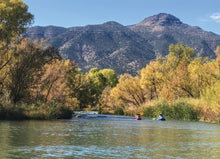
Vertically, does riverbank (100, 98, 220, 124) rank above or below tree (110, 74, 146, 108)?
below

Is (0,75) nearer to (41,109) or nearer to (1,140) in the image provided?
(41,109)

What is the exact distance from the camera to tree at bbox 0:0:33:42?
132 feet

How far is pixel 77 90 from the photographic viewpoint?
73688mm

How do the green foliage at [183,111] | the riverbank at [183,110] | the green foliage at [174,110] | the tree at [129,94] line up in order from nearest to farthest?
the riverbank at [183,110]
the green foliage at [183,111]
the green foliage at [174,110]
the tree at [129,94]

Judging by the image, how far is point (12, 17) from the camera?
41469 millimetres

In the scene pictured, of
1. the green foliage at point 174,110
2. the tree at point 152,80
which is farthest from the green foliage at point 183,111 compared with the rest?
the tree at point 152,80

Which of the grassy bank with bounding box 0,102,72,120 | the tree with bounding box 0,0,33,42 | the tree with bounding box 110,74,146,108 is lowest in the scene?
the grassy bank with bounding box 0,102,72,120

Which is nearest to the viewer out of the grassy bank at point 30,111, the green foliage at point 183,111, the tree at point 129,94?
the grassy bank at point 30,111

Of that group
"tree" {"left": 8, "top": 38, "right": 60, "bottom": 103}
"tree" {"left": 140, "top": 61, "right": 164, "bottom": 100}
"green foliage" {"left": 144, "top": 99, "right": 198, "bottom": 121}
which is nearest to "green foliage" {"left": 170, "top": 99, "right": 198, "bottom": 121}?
"green foliage" {"left": 144, "top": 99, "right": 198, "bottom": 121}

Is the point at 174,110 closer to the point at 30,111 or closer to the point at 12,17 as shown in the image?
the point at 30,111

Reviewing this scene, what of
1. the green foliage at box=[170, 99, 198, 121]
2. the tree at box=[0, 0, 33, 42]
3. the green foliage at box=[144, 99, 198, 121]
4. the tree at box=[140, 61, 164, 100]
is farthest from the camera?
the tree at box=[140, 61, 164, 100]

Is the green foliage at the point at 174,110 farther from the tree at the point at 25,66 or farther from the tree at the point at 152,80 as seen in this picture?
the tree at the point at 25,66

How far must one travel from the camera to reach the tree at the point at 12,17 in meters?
40.3

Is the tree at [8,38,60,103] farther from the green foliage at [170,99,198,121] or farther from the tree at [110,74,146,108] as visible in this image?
the tree at [110,74,146,108]
